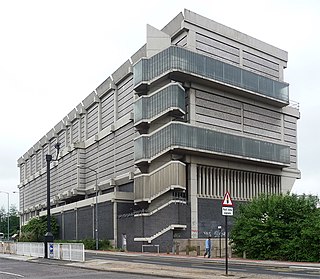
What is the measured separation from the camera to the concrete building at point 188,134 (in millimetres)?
60906

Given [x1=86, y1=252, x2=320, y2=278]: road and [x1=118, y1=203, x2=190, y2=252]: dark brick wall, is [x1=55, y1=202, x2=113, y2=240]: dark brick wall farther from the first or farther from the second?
[x1=86, y1=252, x2=320, y2=278]: road

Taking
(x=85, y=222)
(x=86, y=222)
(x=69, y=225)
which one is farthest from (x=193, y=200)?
(x=69, y=225)

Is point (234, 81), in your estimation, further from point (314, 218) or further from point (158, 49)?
point (314, 218)

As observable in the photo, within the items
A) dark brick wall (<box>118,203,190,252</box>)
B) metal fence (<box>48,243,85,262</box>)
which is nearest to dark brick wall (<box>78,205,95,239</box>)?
dark brick wall (<box>118,203,190,252</box>)

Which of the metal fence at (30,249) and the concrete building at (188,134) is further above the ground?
the concrete building at (188,134)

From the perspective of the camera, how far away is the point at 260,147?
6912cm

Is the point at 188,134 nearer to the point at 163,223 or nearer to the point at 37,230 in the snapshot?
the point at 163,223

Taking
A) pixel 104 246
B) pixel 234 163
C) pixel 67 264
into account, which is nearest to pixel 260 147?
pixel 234 163

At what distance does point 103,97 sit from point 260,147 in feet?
83.8

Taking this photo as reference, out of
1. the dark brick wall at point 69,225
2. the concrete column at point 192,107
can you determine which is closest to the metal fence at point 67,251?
the concrete column at point 192,107

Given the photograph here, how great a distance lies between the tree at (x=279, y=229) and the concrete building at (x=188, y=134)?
18.4 meters

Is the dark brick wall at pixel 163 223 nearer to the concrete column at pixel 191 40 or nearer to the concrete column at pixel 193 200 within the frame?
the concrete column at pixel 193 200

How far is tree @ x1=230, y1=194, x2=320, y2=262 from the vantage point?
122 ft

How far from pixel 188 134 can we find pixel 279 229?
→ 2349 centimetres
